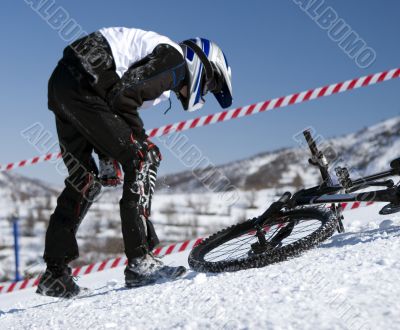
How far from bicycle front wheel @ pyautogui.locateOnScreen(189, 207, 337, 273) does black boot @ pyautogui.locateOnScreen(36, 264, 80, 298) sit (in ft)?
2.55

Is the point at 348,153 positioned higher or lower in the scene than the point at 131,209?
higher

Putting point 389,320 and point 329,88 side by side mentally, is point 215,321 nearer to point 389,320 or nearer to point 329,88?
point 389,320

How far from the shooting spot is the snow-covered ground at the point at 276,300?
5.21ft

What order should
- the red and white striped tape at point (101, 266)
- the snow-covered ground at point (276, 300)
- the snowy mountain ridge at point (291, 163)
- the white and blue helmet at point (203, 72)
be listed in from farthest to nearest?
the snowy mountain ridge at point (291, 163)
the red and white striped tape at point (101, 266)
the white and blue helmet at point (203, 72)
the snow-covered ground at point (276, 300)

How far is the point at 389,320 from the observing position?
4.80 feet

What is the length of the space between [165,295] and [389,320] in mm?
1146

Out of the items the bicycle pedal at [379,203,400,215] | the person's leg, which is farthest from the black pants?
the bicycle pedal at [379,203,400,215]

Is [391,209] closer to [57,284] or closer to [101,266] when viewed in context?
[57,284]

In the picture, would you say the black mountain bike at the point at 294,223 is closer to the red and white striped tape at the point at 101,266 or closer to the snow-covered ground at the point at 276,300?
the snow-covered ground at the point at 276,300

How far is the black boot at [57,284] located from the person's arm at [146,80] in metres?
1.12

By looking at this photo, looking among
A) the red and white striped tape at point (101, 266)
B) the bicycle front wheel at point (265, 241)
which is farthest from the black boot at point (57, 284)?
the red and white striped tape at point (101, 266)

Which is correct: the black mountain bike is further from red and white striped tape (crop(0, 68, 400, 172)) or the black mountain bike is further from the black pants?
red and white striped tape (crop(0, 68, 400, 172))

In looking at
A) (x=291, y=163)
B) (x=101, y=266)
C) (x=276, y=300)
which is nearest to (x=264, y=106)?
(x=101, y=266)

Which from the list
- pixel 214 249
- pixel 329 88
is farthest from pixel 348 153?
pixel 214 249
